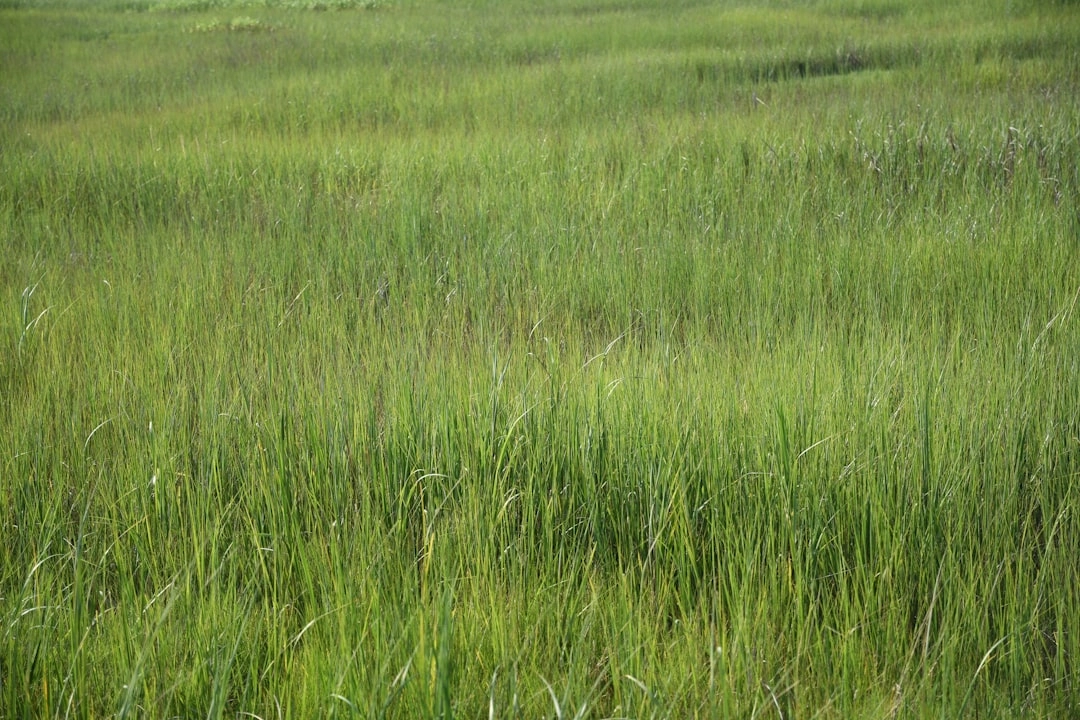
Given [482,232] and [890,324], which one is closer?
[890,324]

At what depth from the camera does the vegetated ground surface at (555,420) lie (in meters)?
1.46

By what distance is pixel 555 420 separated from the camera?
2.07 m

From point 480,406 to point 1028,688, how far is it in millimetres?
1181

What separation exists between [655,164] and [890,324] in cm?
232

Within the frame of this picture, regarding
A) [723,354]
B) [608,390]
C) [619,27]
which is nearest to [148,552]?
[608,390]

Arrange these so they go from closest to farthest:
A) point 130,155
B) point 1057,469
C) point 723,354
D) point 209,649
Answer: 1. point 209,649
2. point 1057,469
3. point 723,354
4. point 130,155

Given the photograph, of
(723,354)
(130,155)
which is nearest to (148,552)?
(723,354)

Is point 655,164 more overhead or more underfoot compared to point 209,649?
more overhead

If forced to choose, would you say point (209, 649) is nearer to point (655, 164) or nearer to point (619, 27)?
point (655, 164)

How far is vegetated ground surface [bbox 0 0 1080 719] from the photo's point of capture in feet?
4.77

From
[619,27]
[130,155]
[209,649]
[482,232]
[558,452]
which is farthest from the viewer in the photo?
[619,27]

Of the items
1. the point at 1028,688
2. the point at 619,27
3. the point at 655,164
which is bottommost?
the point at 1028,688

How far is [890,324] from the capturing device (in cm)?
267

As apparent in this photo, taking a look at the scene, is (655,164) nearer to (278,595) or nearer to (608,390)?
(608,390)
